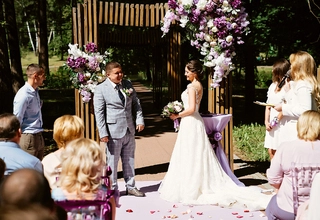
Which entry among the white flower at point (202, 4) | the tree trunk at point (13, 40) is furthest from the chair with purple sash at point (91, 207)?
the tree trunk at point (13, 40)

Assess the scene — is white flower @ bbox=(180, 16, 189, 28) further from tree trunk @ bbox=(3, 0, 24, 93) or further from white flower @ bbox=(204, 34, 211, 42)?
tree trunk @ bbox=(3, 0, 24, 93)

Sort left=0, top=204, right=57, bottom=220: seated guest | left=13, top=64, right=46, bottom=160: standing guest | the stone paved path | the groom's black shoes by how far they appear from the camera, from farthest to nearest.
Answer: the stone paved path, the groom's black shoes, left=13, top=64, right=46, bottom=160: standing guest, left=0, top=204, right=57, bottom=220: seated guest

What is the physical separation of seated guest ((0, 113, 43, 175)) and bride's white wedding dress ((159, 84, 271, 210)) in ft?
11.4

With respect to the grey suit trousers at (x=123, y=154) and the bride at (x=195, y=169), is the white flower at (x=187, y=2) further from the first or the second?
the grey suit trousers at (x=123, y=154)

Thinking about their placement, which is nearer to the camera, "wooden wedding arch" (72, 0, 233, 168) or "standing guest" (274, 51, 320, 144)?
"standing guest" (274, 51, 320, 144)

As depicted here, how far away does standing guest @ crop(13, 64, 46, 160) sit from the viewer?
21.3 feet

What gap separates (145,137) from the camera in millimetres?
14391

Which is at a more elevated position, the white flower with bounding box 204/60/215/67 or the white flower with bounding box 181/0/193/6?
the white flower with bounding box 181/0/193/6

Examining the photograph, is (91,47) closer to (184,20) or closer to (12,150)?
(184,20)

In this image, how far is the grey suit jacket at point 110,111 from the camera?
23.6 feet

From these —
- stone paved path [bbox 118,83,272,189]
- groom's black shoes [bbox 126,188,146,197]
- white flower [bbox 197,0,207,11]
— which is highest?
white flower [bbox 197,0,207,11]

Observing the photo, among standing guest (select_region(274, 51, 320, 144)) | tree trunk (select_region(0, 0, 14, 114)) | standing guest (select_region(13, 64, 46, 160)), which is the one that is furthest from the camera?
tree trunk (select_region(0, 0, 14, 114))

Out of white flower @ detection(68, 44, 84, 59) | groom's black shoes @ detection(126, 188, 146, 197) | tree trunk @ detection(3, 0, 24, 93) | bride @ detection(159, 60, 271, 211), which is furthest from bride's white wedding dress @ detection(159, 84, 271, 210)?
tree trunk @ detection(3, 0, 24, 93)

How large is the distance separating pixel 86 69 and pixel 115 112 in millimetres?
1041
